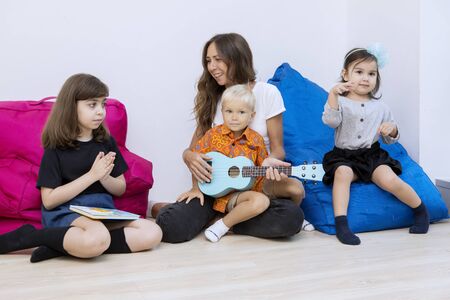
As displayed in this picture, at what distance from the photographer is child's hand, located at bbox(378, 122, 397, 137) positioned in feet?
7.83

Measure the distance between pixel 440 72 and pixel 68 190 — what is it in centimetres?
192

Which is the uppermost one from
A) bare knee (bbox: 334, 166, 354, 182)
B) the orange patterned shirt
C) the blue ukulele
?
the orange patterned shirt

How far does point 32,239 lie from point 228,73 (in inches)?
42.9

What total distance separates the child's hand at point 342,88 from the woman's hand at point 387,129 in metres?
0.22

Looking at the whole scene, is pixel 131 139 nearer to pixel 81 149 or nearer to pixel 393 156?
pixel 81 149

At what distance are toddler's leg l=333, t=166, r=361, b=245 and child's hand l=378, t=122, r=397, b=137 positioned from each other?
216 mm

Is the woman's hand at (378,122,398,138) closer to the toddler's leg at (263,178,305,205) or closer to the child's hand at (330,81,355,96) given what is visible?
the child's hand at (330,81,355,96)

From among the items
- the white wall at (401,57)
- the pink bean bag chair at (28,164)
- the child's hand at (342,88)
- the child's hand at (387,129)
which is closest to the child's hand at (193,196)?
the pink bean bag chair at (28,164)

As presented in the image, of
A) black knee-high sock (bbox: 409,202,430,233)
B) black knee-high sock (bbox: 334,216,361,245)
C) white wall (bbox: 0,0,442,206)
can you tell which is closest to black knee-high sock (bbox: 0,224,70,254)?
white wall (bbox: 0,0,442,206)

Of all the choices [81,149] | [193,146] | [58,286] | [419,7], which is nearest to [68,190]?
[81,149]

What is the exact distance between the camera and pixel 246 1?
310 centimetres

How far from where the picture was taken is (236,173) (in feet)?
7.54

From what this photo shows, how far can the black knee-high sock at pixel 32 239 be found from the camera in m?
1.97

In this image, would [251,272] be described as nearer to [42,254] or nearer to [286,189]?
[286,189]
